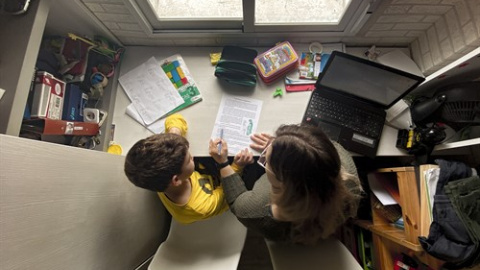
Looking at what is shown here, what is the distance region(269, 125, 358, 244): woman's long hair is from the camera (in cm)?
68

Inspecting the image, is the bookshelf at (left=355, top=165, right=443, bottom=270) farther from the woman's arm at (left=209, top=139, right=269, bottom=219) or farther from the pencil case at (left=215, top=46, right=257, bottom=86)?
the pencil case at (left=215, top=46, right=257, bottom=86)

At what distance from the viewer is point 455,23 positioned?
40.1 inches

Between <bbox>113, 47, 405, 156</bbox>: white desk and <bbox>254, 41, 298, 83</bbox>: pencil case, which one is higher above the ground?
<bbox>254, 41, 298, 83</bbox>: pencil case

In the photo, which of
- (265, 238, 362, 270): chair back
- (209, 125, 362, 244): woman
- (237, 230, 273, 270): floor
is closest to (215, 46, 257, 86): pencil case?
(209, 125, 362, 244): woman

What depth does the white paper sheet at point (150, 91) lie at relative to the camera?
48.9 inches

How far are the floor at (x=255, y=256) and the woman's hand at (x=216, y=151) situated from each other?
85cm

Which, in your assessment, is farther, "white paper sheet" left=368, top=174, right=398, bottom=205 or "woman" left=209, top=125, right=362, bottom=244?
"white paper sheet" left=368, top=174, right=398, bottom=205

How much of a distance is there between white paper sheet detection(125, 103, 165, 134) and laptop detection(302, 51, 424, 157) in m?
0.69

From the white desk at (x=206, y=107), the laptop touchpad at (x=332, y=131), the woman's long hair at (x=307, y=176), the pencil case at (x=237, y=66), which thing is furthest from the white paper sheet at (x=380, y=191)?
the pencil case at (x=237, y=66)

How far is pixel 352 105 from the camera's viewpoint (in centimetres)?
115

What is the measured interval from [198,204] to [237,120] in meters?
0.43

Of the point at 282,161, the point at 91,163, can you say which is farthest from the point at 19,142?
the point at 282,161

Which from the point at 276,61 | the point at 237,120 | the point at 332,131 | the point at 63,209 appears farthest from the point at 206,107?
the point at 63,209

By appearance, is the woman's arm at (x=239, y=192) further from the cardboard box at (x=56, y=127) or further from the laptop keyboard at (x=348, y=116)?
the cardboard box at (x=56, y=127)
